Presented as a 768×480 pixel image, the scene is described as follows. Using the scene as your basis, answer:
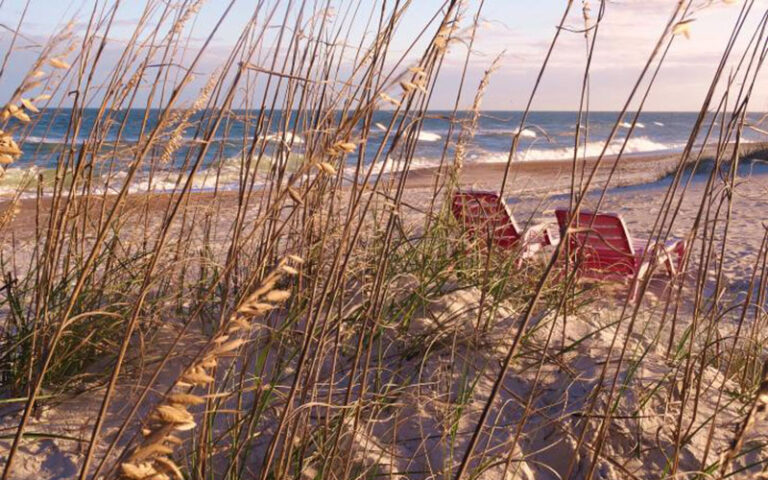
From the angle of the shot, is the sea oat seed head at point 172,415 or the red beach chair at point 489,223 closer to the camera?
the sea oat seed head at point 172,415

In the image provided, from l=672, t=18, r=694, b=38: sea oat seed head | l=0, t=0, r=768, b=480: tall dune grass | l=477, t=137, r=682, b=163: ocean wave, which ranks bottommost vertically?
l=0, t=0, r=768, b=480: tall dune grass

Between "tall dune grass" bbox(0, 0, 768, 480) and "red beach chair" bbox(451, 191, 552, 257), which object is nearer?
"tall dune grass" bbox(0, 0, 768, 480)

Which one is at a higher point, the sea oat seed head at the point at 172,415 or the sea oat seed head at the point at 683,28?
the sea oat seed head at the point at 683,28

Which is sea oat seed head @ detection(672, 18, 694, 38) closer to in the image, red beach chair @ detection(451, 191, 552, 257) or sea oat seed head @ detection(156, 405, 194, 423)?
sea oat seed head @ detection(156, 405, 194, 423)

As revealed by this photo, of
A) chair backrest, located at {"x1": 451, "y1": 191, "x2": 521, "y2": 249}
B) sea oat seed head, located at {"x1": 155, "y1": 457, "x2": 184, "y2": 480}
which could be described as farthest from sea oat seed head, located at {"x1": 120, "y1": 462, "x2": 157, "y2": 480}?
chair backrest, located at {"x1": 451, "y1": 191, "x2": 521, "y2": 249}

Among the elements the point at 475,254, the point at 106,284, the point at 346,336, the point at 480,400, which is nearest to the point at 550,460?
the point at 480,400

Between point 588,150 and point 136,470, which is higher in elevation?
point 588,150

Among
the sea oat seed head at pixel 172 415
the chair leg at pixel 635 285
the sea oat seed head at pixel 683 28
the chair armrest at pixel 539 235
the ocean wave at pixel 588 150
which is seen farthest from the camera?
the ocean wave at pixel 588 150

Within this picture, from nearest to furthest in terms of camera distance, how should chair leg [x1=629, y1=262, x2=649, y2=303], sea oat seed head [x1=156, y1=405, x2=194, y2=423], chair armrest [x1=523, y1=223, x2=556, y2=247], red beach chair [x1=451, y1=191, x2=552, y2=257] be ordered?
sea oat seed head [x1=156, y1=405, x2=194, y2=423], chair leg [x1=629, y1=262, x2=649, y2=303], red beach chair [x1=451, y1=191, x2=552, y2=257], chair armrest [x1=523, y1=223, x2=556, y2=247]

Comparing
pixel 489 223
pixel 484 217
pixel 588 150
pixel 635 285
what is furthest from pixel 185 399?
pixel 588 150

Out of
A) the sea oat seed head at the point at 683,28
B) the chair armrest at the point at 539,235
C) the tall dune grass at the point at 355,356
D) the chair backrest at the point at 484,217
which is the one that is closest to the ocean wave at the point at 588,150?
the chair armrest at the point at 539,235

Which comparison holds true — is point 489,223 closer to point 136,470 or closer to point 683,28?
point 683,28

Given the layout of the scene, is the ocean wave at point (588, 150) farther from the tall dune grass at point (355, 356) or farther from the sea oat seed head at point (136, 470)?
the sea oat seed head at point (136, 470)

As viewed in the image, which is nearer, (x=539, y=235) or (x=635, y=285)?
(x=635, y=285)
